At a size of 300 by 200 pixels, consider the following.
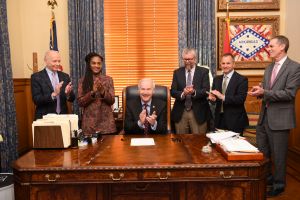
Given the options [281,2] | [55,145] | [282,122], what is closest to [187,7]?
[281,2]

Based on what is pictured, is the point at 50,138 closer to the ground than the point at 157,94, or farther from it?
closer to the ground

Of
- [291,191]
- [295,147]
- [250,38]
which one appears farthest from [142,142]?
[250,38]

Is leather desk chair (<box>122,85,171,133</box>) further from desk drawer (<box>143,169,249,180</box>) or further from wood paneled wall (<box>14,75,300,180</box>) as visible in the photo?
wood paneled wall (<box>14,75,300,180</box>)

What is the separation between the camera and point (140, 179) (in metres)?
2.15

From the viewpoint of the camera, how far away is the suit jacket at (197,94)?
3.85m

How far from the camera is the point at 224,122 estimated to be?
12.2 feet

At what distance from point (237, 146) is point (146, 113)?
3.84ft

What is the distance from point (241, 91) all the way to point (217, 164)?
1750mm

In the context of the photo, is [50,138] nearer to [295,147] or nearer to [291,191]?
[291,191]

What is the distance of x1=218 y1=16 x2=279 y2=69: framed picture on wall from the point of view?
524cm

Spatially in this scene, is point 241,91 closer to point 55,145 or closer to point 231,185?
point 231,185

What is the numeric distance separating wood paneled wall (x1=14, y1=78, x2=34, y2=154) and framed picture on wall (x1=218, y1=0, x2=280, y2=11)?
3630 mm

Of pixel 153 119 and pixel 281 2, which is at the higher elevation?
pixel 281 2

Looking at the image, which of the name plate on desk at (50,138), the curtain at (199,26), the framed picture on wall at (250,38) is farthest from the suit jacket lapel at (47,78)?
the framed picture on wall at (250,38)
